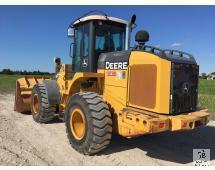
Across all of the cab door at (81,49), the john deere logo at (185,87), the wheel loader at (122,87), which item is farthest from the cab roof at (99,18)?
the john deere logo at (185,87)

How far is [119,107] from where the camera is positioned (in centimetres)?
629

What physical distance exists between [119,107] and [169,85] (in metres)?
1.26

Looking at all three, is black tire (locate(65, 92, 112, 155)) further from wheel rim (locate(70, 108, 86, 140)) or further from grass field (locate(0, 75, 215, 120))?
grass field (locate(0, 75, 215, 120))

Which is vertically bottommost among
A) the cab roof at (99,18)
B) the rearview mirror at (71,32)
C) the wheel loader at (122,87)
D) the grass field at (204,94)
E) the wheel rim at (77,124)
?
the grass field at (204,94)

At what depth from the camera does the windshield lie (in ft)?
23.6

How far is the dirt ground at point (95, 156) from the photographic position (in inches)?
228

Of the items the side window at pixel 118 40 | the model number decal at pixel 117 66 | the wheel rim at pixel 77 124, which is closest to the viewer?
the model number decal at pixel 117 66

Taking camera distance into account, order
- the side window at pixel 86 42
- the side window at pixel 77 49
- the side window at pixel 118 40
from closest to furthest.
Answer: the side window at pixel 86 42 < the side window at pixel 118 40 < the side window at pixel 77 49

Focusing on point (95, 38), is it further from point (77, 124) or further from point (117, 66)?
point (77, 124)

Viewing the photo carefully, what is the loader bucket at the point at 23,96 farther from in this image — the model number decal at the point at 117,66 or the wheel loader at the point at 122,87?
the model number decal at the point at 117,66

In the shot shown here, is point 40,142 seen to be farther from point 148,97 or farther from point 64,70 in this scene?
point 148,97

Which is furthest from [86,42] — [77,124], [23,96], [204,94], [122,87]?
[204,94]

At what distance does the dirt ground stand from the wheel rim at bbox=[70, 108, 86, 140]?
35cm

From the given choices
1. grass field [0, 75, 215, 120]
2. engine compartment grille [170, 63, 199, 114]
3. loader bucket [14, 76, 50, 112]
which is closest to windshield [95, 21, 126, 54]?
engine compartment grille [170, 63, 199, 114]
